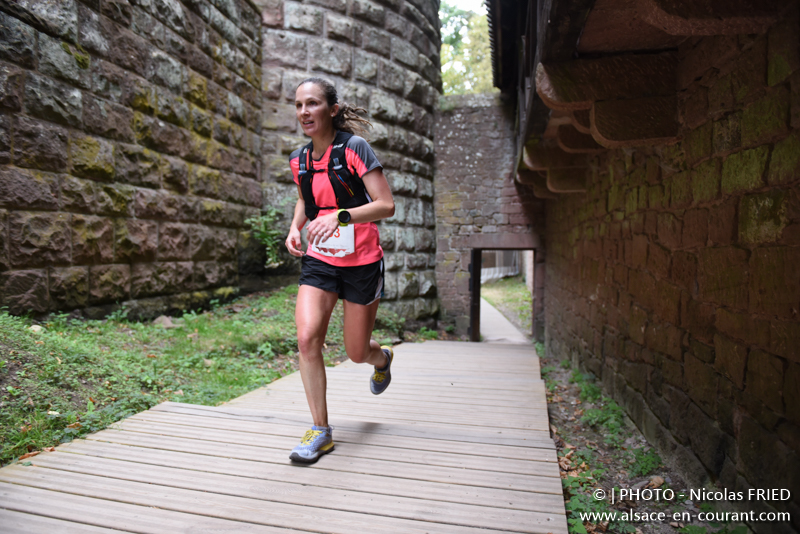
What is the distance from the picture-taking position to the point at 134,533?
1678mm

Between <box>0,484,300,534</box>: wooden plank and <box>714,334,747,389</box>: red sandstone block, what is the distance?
174cm

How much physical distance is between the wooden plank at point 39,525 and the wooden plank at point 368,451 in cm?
80

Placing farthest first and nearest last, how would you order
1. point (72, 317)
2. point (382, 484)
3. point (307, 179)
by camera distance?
point (72, 317) < point (307, 179) < point (382, 484)

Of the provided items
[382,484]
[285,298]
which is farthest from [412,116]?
[382,484]

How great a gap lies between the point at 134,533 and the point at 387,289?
6.47 meters

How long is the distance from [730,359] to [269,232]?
584 centimetres

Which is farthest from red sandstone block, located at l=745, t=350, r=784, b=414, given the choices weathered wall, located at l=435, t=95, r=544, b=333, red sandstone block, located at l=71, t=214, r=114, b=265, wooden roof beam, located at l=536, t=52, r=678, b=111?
weathered wall, located at l=435, t=95, r=544, b=333

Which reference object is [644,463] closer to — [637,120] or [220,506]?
[637,120]

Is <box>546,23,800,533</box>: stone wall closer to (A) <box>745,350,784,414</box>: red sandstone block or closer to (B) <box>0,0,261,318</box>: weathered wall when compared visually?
(A) <box>745,350,784,414</box>: red sandstone block

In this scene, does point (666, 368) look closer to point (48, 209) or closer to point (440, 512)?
point (440, 512)

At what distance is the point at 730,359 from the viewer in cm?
205

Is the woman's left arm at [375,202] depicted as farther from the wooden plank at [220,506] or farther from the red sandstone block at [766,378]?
the red sandstone block at [766,378]

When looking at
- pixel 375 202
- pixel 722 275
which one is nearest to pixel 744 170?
pixel 722 275

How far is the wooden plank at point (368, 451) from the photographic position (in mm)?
2281
